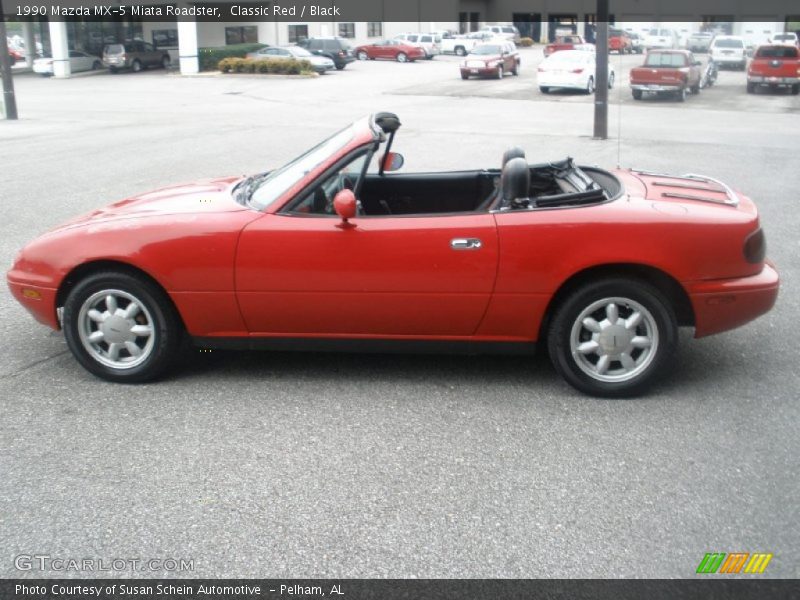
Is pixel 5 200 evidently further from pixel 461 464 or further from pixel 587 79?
pixel 587 79

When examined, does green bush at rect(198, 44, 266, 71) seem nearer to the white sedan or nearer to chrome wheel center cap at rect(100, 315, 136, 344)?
the white sedan

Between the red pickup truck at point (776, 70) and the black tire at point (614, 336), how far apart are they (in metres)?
32.0

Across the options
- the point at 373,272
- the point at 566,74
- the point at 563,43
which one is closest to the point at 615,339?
the point at 373,272

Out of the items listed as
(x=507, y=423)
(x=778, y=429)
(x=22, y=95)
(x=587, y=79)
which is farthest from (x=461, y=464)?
(x=22, y=95)

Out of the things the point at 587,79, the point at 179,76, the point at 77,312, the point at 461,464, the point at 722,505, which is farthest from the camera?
the point at 179,76

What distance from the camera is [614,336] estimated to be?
4957mm

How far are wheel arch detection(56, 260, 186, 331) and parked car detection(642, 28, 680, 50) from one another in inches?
2156

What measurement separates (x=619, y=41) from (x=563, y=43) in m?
3.16

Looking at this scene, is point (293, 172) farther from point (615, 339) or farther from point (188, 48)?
point (188, 48)

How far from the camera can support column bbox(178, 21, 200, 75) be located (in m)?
45.5

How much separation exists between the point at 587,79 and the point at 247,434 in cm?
3059

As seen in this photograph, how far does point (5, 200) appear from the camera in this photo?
37.3 feet

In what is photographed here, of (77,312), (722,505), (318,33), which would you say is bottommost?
(722,505)

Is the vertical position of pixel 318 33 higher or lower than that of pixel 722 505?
higher
